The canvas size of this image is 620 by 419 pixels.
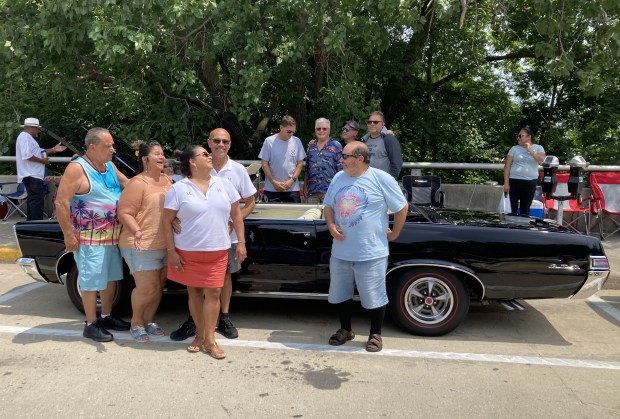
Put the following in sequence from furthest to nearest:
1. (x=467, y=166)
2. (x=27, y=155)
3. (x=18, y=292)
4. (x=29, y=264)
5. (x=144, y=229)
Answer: (x=467, y=166) → (x=27, y=155) → (x=18, y=292) → (x=29, y=264) → (x=144, y=229)

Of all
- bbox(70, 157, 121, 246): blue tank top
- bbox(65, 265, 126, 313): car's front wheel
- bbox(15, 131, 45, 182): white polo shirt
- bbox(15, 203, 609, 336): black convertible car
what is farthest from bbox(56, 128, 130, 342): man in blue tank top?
bbox(15, 131, 45, 182): white polo shirt

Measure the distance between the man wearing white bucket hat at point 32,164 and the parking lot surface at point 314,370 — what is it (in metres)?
3.39

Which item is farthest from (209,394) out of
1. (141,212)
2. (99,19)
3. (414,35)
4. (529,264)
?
(414,35)

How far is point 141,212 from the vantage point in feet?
14.0

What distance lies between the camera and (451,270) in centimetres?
438

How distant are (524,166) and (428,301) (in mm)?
3570

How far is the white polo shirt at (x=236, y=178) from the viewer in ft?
14.5

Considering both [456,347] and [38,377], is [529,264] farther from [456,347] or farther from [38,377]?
[38,377]

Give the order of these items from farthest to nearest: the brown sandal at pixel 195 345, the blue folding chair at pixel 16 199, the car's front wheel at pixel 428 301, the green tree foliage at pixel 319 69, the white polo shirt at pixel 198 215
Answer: the blue folding chair at pixel 16 199 → the green tree foliage at pixel 319 69 → the car's front wheel at pixel 428 301 → the brown sandal at pixel 195 345 → the white polo shirt at pixel 198 215

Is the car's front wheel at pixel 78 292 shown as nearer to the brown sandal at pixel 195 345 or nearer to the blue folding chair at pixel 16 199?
the brown sandal at pixel 195 345

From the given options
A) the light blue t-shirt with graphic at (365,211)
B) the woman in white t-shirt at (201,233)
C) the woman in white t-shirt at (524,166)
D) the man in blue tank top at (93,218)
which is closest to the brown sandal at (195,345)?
→ the woman in white t-shirt at (201,233)

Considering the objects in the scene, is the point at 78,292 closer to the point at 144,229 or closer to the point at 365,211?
the point at 144,229

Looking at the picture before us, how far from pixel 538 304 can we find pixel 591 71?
321 cm

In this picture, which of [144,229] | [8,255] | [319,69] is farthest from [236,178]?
[319,69]
